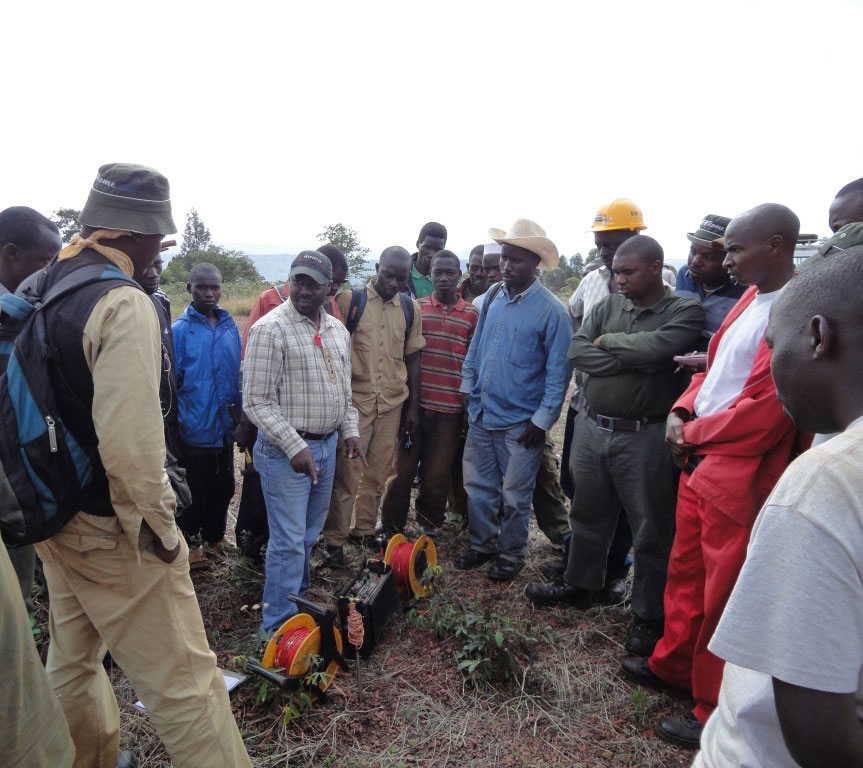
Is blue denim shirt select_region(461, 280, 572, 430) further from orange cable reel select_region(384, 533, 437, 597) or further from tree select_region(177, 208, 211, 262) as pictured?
tree select_region(177, 208, 211, 262)

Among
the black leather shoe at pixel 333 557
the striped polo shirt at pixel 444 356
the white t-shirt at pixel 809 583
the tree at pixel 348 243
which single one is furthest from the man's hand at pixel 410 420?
the tree at pixel 348 243

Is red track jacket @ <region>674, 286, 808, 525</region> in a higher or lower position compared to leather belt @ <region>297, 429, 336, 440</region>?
higher

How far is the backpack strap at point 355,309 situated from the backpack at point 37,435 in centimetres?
242

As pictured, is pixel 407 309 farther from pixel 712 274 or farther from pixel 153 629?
pixel 153 629

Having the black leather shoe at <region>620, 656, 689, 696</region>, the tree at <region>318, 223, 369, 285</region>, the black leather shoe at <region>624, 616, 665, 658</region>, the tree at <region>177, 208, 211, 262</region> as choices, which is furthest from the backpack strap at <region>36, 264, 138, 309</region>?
the tree at <region>177, 208, 211, 262</region>

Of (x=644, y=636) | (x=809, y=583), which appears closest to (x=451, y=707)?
(x=644, y=636)

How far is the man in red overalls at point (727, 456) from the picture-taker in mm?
2633

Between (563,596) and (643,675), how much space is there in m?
0.81

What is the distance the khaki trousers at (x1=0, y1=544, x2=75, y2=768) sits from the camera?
57.8 inches

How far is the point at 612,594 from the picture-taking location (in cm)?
401

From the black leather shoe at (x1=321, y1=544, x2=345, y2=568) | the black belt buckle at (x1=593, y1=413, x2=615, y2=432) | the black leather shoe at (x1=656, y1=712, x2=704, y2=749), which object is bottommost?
the black leather shoe at (x1=321, y1=544, x2=345, y2=568)

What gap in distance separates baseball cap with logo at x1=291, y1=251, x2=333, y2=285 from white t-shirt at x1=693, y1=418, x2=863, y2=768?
9.00 feet

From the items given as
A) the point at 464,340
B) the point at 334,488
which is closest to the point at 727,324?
the point at 464,340

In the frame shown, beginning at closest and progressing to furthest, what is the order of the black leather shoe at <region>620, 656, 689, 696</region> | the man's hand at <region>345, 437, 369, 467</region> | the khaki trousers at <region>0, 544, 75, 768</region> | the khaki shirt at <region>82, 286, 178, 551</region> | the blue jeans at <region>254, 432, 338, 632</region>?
the khaki trousers at <region>0, 544, 75, 768</region> → the khaki shirt at <region>82, 286, 178, 551</region> → the black leather shoe at <region>620, 656, 689, 696</region> → the blue jeans at <region>254, 432, 338, 632</region> → the man's hand at <region>345, 437, 369, 467</region>
